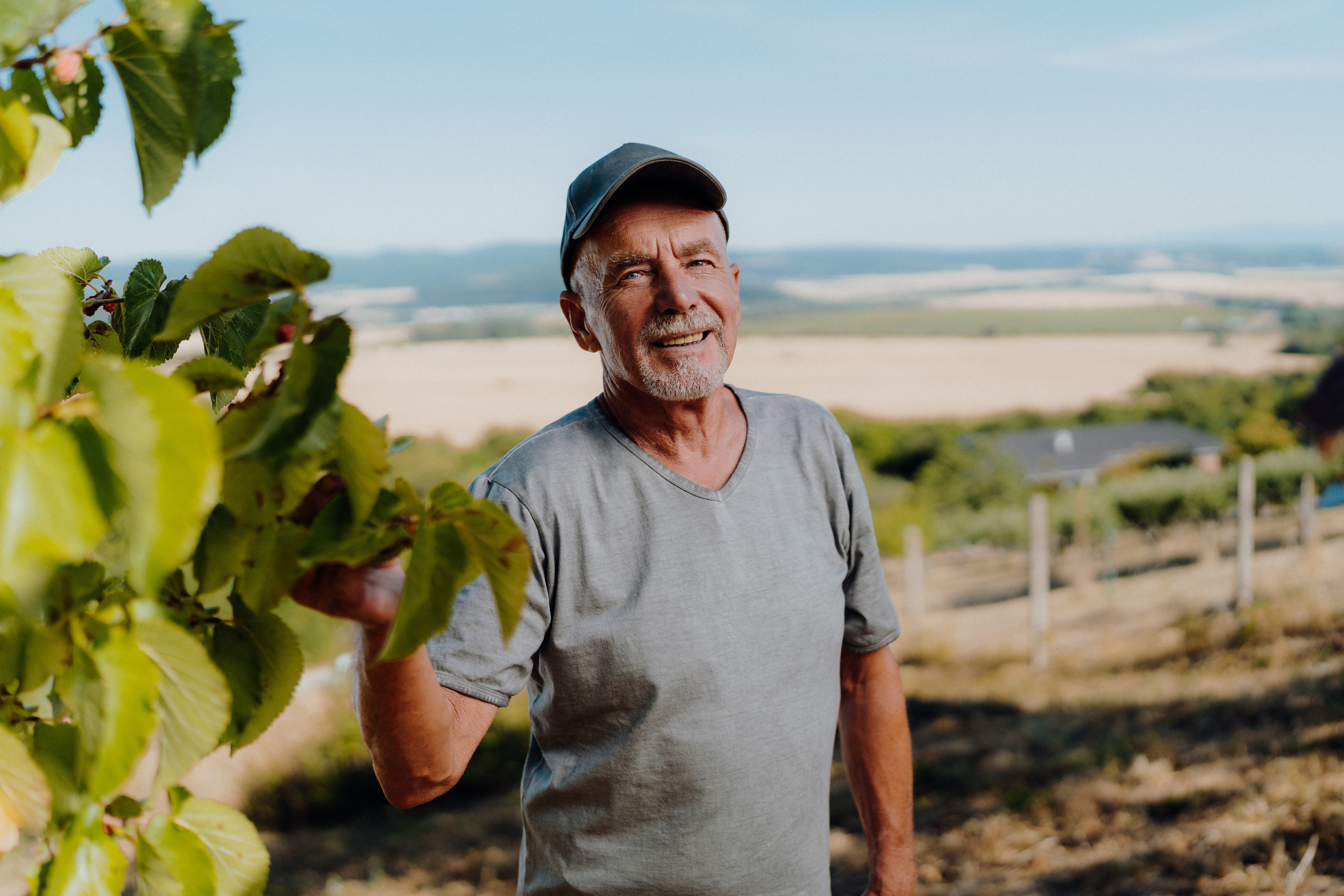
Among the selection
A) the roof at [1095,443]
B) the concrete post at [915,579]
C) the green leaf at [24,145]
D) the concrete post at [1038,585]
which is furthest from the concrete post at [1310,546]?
the roof at [1095,443]

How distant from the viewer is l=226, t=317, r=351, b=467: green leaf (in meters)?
0.53

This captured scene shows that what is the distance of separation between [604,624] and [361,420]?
2.99ft

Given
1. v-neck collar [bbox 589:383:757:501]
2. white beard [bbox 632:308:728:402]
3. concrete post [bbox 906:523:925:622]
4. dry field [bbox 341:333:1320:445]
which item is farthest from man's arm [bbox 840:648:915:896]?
dry field [bbox 341:333:1320:445]

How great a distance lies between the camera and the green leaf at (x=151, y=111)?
1.99 feet

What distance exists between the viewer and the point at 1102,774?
6188mm

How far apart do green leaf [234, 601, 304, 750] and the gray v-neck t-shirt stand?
0.64m

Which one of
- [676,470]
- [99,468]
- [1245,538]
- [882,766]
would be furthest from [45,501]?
[1245,538]

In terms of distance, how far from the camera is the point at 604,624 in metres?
1.45

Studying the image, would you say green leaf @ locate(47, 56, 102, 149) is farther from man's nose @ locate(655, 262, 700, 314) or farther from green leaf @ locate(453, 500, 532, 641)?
man's nose @ locate(655, 262, 700, 314)

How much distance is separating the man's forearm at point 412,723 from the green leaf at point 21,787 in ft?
0.82

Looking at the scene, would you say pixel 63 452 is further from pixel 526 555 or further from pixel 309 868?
pixel 309 868

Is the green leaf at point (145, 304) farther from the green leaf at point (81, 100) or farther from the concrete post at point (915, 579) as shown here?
the concrete post at point (915, 579)

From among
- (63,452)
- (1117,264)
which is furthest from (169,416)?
(1117,264)

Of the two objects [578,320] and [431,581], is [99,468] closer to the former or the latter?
[431,581]
